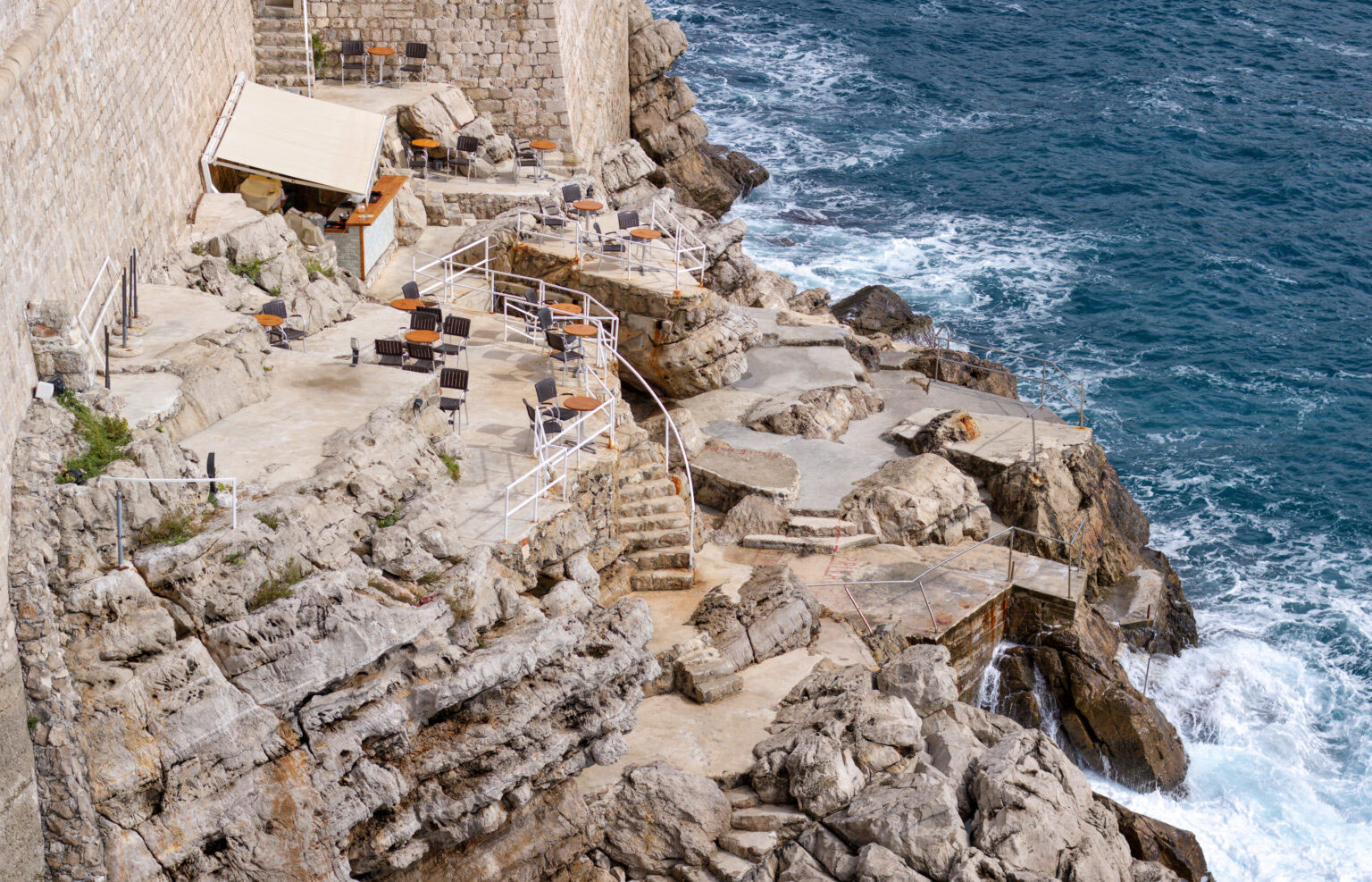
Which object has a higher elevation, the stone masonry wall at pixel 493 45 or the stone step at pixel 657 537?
the stone masonry wall at pixel 493 45

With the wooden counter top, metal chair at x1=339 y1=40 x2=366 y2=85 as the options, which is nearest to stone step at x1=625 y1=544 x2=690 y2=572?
the wooden counter top

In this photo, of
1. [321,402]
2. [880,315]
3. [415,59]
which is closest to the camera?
[321,402]

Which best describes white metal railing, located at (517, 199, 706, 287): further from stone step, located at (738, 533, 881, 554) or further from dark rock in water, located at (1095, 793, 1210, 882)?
dark rock in water, located at (1095, 793, 1210, 882)

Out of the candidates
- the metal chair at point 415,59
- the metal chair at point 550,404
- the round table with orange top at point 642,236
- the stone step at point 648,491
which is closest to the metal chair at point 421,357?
the metal chair at point 550,404

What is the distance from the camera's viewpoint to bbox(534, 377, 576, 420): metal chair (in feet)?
68.7

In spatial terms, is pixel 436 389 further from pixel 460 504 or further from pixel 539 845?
pixel 539 845

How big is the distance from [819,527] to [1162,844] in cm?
718

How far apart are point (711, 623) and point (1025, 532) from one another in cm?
786

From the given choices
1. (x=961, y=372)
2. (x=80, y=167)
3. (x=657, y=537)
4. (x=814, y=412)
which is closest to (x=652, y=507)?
(x=657, y=537)

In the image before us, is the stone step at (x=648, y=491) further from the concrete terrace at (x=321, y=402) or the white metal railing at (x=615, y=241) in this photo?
the white metal railing at (x=615, y=241)

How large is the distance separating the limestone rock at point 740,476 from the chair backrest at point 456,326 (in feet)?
15.4

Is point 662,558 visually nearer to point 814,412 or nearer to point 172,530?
point 814,412

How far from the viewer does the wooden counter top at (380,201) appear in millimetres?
26219

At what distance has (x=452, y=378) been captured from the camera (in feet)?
69.6
